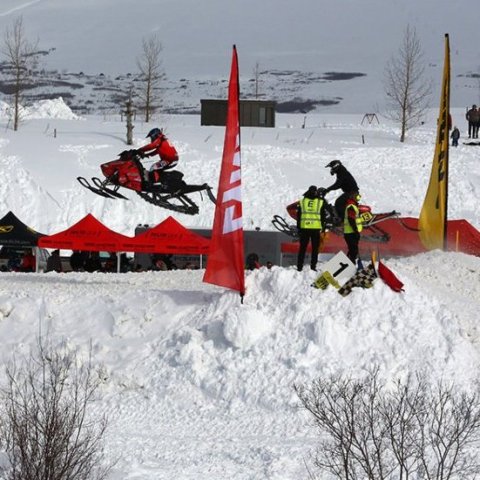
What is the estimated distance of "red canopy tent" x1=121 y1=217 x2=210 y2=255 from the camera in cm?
2217

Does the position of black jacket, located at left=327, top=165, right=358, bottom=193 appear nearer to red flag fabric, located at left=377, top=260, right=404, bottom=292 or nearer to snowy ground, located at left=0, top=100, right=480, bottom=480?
snowy ground, located at left=0, top=100, right=480, bottom=480

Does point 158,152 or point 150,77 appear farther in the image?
point 150,77

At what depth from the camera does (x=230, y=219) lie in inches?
635

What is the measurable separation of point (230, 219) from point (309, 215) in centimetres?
163

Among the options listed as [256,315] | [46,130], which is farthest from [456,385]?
[46,130]

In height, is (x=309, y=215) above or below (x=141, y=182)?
below

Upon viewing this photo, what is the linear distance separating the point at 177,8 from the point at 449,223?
9103 cm

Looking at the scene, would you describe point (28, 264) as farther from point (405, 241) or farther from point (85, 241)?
point (405, 241)

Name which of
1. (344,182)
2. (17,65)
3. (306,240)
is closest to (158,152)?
(344,182)

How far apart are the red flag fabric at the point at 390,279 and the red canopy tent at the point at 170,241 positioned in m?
6.58

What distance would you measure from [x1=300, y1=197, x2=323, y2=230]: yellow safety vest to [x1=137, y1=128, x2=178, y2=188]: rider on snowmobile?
15.5 feet

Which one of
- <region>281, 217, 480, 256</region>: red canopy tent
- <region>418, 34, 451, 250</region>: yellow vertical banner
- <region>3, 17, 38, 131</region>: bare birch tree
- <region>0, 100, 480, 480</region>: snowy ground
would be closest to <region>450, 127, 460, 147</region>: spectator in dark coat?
<region>3, 17, 38, 131</region>: bare birch tree

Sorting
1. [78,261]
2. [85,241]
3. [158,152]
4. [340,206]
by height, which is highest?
[158,152]

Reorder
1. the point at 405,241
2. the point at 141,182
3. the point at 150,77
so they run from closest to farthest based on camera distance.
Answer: the point at 141,182 < the point at 405,241 < the point at 150,77
